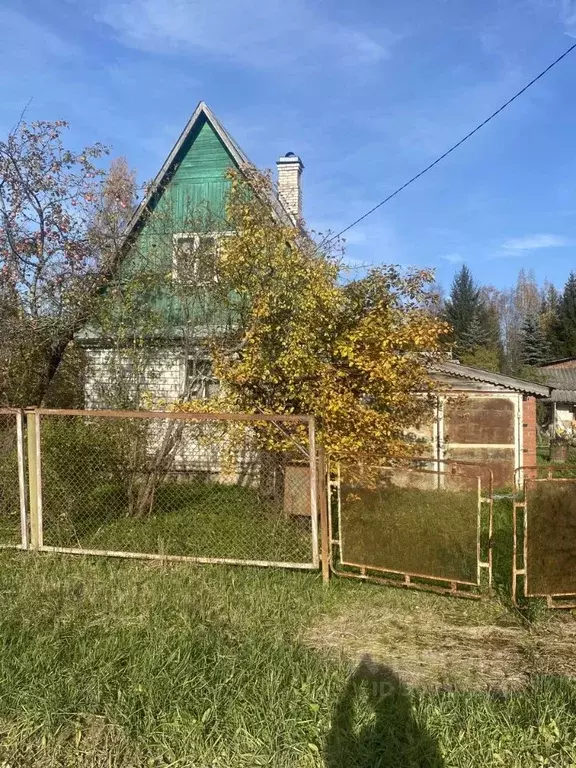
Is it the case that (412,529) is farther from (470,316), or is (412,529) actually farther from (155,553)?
(470,316)

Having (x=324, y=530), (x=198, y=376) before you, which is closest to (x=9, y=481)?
(x=198, y=376)

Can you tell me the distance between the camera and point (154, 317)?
9562 millimetres

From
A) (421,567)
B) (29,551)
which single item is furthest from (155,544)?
(421,567)

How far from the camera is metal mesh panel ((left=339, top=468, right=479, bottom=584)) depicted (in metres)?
5.41

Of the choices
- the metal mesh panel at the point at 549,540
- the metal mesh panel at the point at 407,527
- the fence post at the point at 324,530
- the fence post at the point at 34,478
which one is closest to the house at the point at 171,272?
the fence post at the point at 34,478

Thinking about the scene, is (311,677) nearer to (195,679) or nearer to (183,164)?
(195,679)

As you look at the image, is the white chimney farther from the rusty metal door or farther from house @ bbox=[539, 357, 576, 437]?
house @ bbox=[539, 357, 576, 437]

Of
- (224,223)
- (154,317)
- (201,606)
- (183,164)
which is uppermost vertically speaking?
(183,164)

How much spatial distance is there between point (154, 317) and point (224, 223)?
1.78 m

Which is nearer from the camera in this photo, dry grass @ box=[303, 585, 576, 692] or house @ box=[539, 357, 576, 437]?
dry grass @ box=[303, 585, 576, 692]

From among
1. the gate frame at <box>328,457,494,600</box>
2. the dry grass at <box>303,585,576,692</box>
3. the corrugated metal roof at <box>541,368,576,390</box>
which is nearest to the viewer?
the dry grass at <box>303,585,576,692</box>

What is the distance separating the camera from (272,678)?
364cm

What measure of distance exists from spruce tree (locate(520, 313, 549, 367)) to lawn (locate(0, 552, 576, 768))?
44.4 m

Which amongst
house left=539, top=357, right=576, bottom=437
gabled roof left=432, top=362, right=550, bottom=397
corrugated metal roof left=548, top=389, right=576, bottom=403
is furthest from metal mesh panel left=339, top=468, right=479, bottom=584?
corrugated metal roof left=548, top=389, right=576, bottom=403
